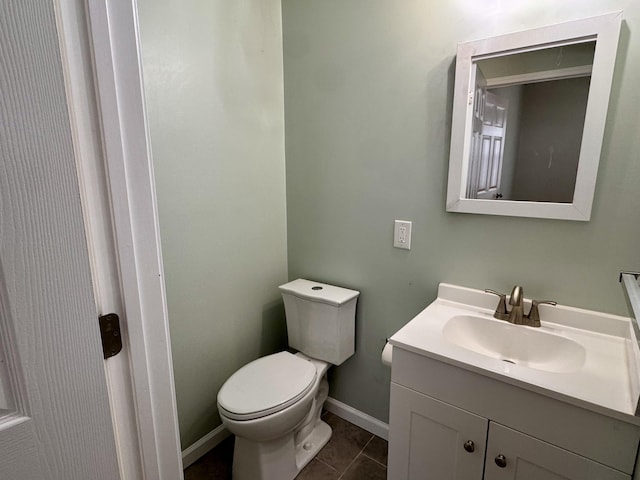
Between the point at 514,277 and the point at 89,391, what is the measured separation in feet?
4.59

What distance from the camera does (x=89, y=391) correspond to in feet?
1.87

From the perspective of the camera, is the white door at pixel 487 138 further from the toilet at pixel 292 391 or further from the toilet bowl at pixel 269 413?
the toilet bowl at pixel 269 413

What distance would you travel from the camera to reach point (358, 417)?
1884 millimetres

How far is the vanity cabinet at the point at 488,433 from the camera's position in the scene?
0.87 meters

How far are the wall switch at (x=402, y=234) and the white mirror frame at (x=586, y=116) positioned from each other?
0.22 m

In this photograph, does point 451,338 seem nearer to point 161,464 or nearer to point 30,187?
point 161,464

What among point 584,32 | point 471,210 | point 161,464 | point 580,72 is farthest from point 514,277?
point 161,464

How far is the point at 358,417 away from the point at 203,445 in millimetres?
831

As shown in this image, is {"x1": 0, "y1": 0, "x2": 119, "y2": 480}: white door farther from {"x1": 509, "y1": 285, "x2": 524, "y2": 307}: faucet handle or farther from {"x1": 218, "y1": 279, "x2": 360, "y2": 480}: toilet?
{"x1": 509, "y1": 285, "x2": 524, "y2": 307}: faucet handle

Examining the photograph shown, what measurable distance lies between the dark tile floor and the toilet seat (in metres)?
0.48

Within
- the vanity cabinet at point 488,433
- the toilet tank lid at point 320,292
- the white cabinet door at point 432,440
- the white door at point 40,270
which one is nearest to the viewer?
the white door at point 40,270

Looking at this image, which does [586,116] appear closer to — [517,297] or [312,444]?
[517,297]

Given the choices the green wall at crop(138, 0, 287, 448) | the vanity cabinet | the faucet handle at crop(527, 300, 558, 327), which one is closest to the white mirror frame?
the faucet handle at crop(527, 300, 558, 327)

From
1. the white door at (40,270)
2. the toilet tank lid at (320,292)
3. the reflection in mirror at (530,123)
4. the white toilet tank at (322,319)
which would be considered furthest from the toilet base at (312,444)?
the reflection in mirror at (530,123)
